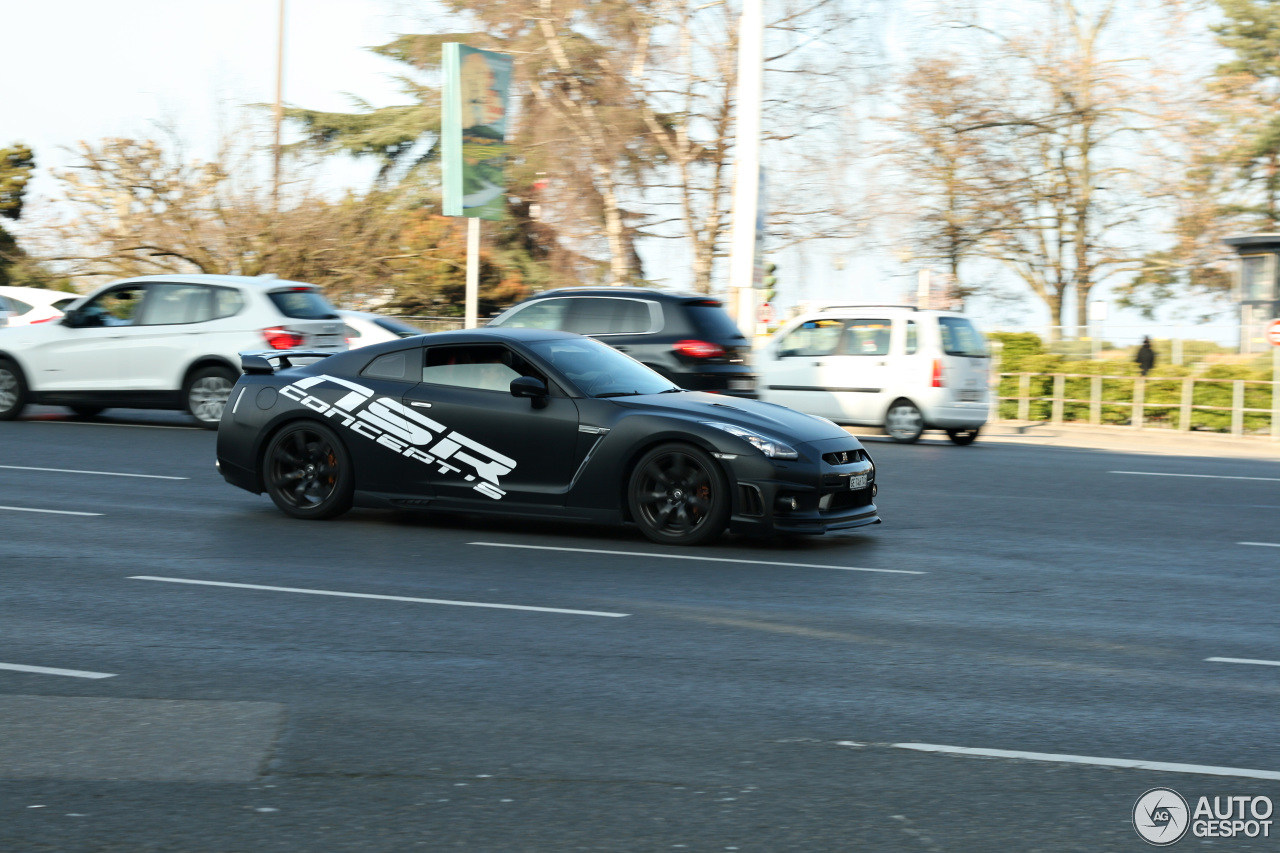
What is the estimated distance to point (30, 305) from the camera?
24656 mm

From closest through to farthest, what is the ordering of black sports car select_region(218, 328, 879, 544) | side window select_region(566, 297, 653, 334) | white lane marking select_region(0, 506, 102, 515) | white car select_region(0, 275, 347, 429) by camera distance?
1. black sports car select_region(218, 328, 879, 544)
2. white lane marking select_region(0, 506, 102, 515)
3. side window select_region(566, 297, 653, 334)
4. white car select_region(0, 275, 347, 429)

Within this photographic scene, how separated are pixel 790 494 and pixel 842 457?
565 millimetres

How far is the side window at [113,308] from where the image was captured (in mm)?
17500

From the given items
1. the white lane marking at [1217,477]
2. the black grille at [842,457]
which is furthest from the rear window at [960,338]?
the black grille at [842,457]

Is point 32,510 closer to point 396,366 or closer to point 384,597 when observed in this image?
point 396,366

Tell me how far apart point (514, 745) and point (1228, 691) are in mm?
2927

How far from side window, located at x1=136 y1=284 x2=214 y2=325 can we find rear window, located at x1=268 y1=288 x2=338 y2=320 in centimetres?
78

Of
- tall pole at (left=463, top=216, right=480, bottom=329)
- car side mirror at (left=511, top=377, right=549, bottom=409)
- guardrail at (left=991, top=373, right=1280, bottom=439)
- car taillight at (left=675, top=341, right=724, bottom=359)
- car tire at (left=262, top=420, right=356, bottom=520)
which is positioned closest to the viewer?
car side mirror at (left=511, top=377, right=549, bottom=409)

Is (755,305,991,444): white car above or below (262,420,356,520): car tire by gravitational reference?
above

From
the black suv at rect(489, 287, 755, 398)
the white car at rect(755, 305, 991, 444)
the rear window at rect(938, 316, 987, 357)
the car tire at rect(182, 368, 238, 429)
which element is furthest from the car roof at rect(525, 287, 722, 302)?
the rear window at rect(938, 316, 987, 357)

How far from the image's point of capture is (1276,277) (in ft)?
121

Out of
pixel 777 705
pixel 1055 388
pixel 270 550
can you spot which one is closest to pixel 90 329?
pixel 270 550

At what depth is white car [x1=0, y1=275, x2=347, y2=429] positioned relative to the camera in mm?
16922

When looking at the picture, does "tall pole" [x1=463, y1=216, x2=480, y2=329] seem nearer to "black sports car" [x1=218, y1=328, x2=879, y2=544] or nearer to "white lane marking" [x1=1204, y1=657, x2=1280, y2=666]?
"black sports car" [x1=218, y1=328, x2=879, y2=544]
